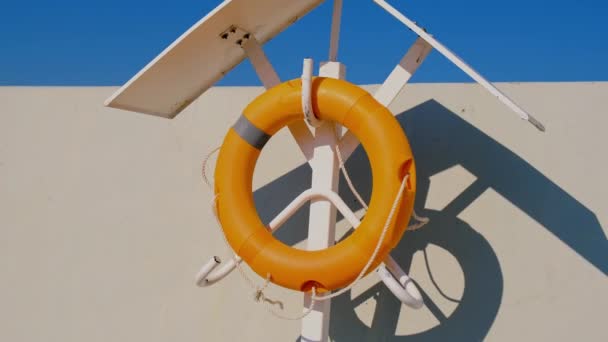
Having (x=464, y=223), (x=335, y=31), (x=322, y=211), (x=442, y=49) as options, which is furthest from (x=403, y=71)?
(x=464, y=223)

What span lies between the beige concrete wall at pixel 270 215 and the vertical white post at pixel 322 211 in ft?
1.33

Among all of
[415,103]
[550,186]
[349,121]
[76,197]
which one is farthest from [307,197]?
[76,197]

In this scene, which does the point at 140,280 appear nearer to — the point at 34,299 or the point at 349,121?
the point at 34,299

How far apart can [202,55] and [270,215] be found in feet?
2.46

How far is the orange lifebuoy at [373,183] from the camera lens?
208 centimetres

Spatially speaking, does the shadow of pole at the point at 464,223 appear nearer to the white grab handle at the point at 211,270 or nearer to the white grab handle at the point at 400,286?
the white grab handle at the point at 400,286

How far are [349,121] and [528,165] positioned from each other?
0.76 metres

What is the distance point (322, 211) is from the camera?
2252mm

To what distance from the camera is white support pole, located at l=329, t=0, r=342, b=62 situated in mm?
2398

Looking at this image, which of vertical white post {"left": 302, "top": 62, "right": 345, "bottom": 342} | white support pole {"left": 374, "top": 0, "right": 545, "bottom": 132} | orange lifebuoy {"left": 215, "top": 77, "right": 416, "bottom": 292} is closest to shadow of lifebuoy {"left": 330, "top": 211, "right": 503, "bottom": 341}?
vertical white post {"left": 302, "top": 62, "right": 345, "bottom": 342}

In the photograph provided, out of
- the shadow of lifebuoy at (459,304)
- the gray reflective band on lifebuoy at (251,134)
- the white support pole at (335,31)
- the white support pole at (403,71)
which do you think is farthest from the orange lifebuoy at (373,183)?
the shadow of lifebuoy at (459,304)

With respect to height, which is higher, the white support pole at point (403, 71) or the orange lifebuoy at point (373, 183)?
the white support pole at point (403, 71)

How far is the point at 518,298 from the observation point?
7.98 feet

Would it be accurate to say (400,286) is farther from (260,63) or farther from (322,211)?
(260,63)
